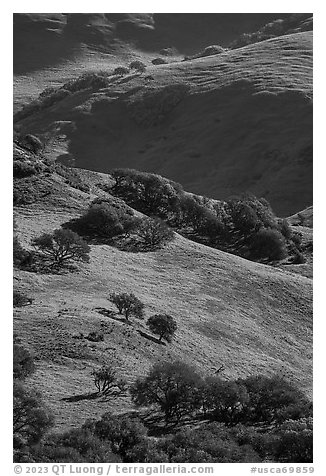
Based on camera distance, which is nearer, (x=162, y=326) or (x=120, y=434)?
(x=120, y=434)

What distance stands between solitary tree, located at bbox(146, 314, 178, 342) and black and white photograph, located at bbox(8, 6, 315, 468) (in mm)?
69

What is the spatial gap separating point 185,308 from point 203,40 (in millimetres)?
160151

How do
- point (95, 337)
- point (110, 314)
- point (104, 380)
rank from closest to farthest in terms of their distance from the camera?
point (104, 380) → point (95, 337) → point (110, 314)

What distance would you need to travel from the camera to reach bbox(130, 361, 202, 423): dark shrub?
24375 millimetres

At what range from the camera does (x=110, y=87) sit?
121 meters

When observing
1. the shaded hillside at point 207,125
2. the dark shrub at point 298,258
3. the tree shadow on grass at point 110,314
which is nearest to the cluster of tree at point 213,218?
the dark shrub at point 298,258

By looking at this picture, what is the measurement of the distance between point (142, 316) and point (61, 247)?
7.82 metres

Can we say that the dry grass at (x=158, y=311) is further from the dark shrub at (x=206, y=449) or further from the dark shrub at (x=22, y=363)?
the dark shrub at (x=206, y=449)

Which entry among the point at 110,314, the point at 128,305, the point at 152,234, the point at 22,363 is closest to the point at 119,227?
the point at 152,234

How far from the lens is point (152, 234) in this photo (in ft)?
157

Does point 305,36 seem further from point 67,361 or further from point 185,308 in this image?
point 67,361

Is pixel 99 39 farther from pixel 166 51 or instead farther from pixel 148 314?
pixel 148 314

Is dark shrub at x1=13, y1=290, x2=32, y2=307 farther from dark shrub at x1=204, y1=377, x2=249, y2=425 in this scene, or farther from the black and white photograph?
dark shrub at x1=204, y1=377, x2=249, y2=425


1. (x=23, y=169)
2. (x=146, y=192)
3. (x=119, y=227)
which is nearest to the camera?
(x=119, y=227)
